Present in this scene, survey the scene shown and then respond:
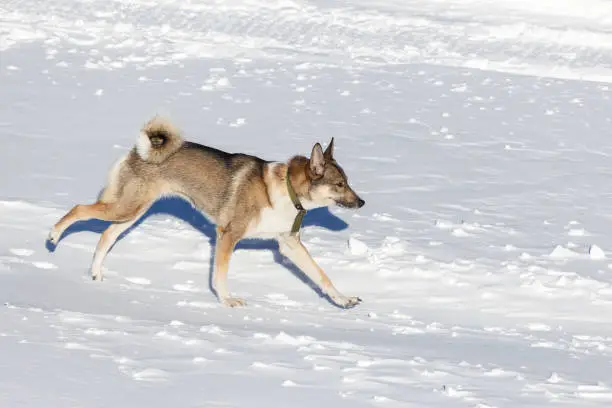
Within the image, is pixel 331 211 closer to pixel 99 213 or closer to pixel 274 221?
pixel 274 221

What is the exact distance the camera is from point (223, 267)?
7.77 metres

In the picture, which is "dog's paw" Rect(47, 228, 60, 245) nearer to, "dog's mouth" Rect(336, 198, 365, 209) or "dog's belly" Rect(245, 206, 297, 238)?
"dog's belly" Rect(245, 206, 297, 238)

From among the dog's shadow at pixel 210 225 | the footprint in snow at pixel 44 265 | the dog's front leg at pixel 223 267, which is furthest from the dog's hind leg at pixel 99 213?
the dog's front leg at pixel 223 267

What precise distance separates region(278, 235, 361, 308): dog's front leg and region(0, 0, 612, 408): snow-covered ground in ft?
0.41

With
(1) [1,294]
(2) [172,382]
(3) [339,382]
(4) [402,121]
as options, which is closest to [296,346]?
(3) [339,382]

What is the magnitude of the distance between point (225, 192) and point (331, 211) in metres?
2.03

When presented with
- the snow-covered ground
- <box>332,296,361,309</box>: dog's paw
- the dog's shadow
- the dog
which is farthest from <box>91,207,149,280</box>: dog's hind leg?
<box>332,296,361,309</box>: dog's paw

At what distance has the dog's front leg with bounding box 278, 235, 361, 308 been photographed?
25.7 feet

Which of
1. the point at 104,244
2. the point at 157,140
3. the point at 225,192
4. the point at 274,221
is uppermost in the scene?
the point at 157,140

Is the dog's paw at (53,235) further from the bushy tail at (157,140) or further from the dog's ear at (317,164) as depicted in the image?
the dog's ear at (317,164)

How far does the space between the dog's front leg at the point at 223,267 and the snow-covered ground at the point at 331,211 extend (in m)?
0.14

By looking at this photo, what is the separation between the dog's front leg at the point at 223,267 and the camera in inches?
303

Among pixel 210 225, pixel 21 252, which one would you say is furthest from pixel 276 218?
pixel 21 252

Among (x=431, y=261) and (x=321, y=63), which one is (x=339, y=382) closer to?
(x=431, y=261)
